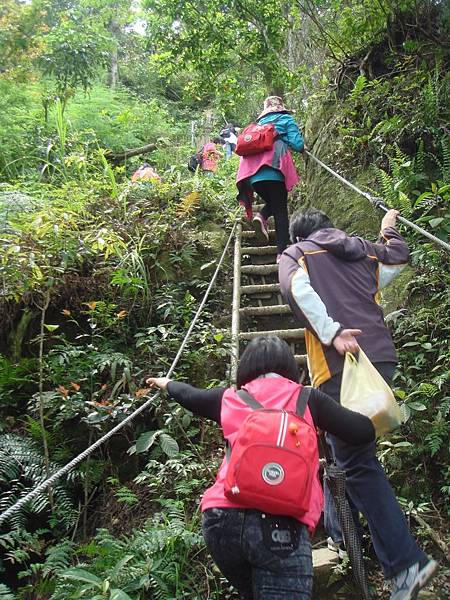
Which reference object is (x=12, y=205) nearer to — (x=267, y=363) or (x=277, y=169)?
(x=277, y=169)

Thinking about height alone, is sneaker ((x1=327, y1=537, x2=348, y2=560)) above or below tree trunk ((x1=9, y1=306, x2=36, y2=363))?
below

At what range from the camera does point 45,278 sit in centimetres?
500

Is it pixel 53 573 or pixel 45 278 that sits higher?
pixel 45 278

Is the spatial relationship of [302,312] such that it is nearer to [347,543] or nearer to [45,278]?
[347,543]

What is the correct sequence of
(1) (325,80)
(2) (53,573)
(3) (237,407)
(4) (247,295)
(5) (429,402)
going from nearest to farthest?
1. (3) (237,407)
2. (2) (53,573)
3. (5) (429,402)
4. (4) (247,295)
5. (1) (325,80)

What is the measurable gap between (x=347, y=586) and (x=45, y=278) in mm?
3553

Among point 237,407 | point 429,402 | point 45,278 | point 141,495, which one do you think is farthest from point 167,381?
point 45,278

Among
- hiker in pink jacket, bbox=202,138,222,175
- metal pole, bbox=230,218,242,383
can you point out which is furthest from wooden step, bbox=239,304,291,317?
hiker in pink jacket, bbox=202,138,222,175

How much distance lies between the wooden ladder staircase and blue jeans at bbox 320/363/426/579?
2.07 metres

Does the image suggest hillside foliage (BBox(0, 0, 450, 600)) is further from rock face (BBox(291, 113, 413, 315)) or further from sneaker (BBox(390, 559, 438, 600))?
sneaker (BBox(390, 559, 438, 600))

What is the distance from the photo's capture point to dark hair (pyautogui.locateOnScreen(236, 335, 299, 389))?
7.02 ft

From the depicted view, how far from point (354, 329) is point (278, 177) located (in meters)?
3.41

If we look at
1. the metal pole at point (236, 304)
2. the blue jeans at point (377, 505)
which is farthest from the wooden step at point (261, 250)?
the blue jeans at point (377, 505)

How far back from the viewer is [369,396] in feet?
7.72
